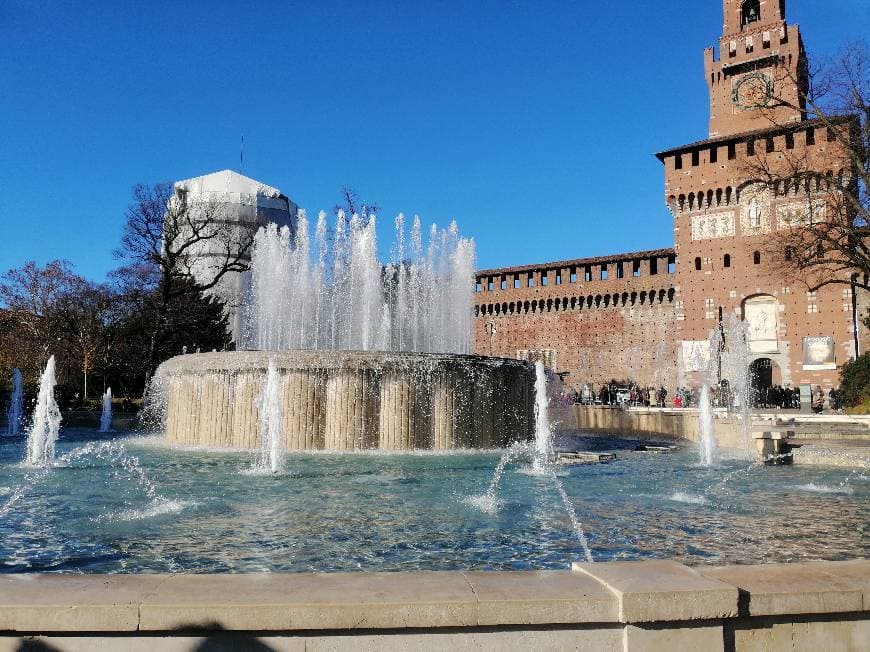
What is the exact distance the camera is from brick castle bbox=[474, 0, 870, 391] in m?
30.6

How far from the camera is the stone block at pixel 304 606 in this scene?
2109mm

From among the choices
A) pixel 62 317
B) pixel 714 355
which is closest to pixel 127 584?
pixel 62 317

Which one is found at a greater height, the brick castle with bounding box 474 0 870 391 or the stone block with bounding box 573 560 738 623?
the brick castle with bounding box 474 0 870 391

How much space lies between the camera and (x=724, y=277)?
3291 centimetres

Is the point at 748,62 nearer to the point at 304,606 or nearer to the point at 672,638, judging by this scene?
the point at 672,638

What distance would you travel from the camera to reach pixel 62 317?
95.5 ft

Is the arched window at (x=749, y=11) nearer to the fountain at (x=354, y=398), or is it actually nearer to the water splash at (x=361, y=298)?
the water splash at (x=361, y=298)

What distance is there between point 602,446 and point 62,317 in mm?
24199

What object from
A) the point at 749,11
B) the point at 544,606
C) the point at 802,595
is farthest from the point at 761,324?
the point at 544,606

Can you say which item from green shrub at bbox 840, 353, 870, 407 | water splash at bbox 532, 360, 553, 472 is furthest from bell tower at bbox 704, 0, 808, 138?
water splash at bbox 532, 360, 553, 472

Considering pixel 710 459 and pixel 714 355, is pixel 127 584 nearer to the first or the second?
pixel 710 459

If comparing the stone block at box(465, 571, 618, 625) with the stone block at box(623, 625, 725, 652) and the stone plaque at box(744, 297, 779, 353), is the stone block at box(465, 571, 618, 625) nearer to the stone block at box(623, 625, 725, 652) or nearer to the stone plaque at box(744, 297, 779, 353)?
the stone block at box(623, 625, 725, 652)

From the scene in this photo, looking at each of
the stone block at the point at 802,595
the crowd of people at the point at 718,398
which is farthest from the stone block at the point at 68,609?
the crowd of people at the point at 718,398

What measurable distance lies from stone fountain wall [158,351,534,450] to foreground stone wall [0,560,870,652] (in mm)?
8187
